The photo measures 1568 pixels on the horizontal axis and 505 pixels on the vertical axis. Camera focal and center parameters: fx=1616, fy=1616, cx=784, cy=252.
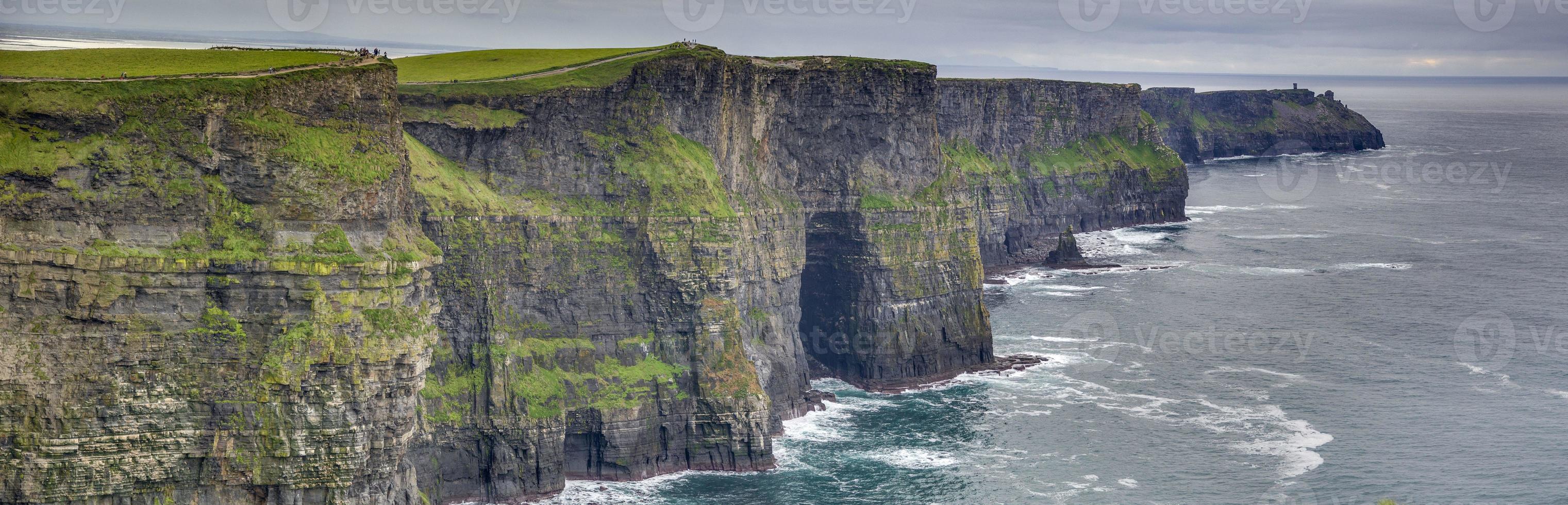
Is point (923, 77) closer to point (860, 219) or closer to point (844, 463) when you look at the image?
point (860, 219)

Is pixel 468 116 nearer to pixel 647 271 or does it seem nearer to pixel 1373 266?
pixel 647 271

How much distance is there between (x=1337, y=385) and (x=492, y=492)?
6971cm

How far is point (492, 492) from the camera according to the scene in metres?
96.9

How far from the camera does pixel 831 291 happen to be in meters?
134

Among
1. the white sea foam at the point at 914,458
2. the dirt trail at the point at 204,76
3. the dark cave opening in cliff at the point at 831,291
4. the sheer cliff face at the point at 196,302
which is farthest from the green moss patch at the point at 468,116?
the dark cave opening in cliff at the point at 831,291

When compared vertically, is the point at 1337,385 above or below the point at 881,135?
below

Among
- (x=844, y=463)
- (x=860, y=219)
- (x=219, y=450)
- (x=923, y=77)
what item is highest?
(x=923, y=77)

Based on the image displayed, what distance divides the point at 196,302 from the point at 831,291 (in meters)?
Answer: 65.3

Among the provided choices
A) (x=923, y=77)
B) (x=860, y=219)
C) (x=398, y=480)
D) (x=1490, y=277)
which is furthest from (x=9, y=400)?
(x=1490, y=277)

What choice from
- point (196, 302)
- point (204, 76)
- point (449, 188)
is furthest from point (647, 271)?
point (196, 302)

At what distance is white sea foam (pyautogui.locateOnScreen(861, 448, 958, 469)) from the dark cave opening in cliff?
2055 centimetres

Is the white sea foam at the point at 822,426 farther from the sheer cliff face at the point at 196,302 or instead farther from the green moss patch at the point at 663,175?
the sheer cliff face at the point at 196,302

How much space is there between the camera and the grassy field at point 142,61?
266 feet

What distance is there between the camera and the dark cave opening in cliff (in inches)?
5197
